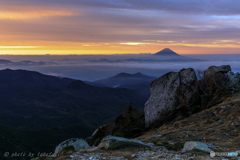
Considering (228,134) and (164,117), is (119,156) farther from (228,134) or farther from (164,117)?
(164,117)

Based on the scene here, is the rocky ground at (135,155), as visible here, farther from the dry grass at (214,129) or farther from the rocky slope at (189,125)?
the dry grass at (214,129)

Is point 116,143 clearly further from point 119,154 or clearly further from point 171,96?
point 171,96

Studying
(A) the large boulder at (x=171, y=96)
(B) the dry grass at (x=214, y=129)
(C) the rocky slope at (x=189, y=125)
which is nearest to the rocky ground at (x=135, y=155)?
(C) the rocky slope at (x=189, y=125)

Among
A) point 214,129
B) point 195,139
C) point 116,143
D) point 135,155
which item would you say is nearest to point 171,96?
point 214,129

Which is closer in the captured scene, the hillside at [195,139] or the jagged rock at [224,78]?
the hillside at [195,139]

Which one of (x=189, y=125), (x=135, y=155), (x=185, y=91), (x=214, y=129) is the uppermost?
(x=185, y=91)

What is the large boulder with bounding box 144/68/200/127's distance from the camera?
4425 cm

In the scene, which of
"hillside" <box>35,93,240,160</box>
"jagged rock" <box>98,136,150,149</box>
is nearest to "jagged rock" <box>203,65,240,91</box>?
"hillside" <box>35,93,240,160</box>

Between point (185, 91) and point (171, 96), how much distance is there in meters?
3.60

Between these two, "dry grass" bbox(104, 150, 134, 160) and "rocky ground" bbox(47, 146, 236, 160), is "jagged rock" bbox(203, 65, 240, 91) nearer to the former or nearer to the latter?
"rocky ground" bbox(47, 146, 236, 160)

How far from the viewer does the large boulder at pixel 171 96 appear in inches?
1742

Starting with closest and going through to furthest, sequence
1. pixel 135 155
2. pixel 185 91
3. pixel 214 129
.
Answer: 1. pixel 135 155
2. pixel 214 129
3. pixel 185 91

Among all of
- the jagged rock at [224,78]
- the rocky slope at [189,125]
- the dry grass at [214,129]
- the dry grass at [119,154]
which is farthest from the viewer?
the jagged rock at [224,78]

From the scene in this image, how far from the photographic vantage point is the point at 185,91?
149 feet
